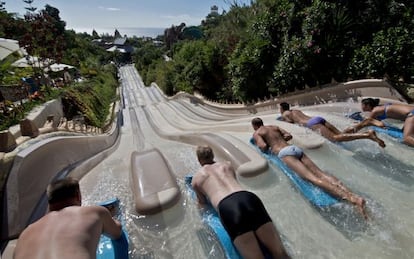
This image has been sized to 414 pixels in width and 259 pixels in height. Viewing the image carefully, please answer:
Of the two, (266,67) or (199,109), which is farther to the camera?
(199,109)

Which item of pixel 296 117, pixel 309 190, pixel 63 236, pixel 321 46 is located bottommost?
pixel 309 190

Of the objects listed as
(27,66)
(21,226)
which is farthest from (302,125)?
(27,66)

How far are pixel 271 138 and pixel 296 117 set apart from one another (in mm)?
2080

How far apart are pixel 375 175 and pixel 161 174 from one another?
3.12m

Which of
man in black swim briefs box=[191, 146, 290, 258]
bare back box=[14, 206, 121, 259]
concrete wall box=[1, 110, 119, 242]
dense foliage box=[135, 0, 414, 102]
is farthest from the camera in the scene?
dense foliage box=[135, 0, 414, 102]

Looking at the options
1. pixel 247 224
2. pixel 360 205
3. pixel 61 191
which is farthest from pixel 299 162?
pixel 61 191

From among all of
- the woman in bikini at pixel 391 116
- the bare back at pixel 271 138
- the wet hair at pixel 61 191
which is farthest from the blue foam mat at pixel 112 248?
the woman in bikini at pixel 391 116

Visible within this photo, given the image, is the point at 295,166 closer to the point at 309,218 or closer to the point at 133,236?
the point at 309,218

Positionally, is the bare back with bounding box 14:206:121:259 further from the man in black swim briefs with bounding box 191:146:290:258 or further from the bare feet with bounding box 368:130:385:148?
the bare feet with bounding box 368:130:385:148

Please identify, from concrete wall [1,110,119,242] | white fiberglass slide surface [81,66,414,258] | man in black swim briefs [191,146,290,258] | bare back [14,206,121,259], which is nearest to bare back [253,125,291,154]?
white fiberglass slide surface [81,66,414,258]

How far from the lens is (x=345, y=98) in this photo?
8.61m

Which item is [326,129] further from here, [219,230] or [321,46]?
[321,46]

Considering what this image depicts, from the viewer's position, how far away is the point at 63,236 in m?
1.95

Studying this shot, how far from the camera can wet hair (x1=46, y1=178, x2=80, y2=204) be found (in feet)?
7.64
